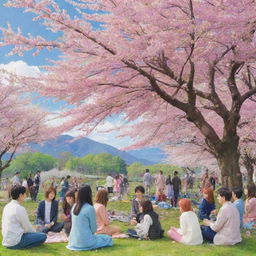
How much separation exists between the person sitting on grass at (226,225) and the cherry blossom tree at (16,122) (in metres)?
17.9

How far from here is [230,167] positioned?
1185cm

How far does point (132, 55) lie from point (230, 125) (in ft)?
14.2

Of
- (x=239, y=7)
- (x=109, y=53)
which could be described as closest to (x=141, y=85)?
(x=109, y=53)

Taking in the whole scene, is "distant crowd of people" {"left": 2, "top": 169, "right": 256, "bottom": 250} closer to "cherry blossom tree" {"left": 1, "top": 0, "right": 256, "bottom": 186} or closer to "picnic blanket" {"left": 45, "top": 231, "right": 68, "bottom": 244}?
"picnic blanket" {"left": 45, "top": 231, "right": 68, "bottom": 244}

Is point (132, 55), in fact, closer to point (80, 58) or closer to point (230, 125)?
point (80, 58)

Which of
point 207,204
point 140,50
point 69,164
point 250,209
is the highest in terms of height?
point 69,164

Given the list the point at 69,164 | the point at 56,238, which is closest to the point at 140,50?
the point at 56,238

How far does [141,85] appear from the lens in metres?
12.0

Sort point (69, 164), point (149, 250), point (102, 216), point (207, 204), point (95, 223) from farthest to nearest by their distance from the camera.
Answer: point (69, 164)
point (207, 204)
point (102, 216)
point (149, 250)
point (95, 223)

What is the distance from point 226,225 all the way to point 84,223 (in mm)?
2984

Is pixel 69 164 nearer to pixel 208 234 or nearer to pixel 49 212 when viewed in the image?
pixel 49 212

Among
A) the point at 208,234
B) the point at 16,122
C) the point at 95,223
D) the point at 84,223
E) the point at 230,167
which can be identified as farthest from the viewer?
the point at 16,122

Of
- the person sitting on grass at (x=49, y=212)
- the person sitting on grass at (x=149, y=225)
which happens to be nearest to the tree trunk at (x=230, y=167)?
the person sitting on grass at (x=149, y=225)

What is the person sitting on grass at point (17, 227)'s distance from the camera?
6840 millimetres
